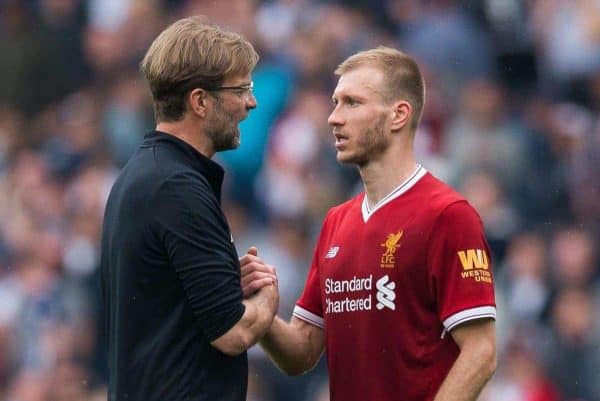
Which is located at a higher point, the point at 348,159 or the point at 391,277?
the point at 348,159

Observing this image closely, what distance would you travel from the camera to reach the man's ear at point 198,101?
396 centimetres

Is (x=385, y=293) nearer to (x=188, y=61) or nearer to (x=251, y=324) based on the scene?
(x=251, y=324)

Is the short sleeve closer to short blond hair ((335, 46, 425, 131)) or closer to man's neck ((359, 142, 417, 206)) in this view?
man's neck ((359, 142, 417, 206))

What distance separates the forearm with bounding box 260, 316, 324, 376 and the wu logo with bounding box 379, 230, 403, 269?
476 millimetres

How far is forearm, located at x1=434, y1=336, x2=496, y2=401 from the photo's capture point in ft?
12.7

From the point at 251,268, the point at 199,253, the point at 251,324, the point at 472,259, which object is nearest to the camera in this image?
the point at 199,253

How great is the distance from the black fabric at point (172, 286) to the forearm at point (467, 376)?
2.01ft

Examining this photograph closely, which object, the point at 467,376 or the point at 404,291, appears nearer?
the point at 467,376

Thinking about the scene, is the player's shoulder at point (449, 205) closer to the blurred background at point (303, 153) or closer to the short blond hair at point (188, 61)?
the short blond hair at point (188, 61)

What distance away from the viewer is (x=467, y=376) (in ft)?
12.7

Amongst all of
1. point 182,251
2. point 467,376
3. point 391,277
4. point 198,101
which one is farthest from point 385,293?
point 198,101

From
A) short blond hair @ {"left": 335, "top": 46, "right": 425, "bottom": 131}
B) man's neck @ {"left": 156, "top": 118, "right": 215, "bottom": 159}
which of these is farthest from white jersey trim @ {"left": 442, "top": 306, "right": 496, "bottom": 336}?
man's neck @ {"left": 156, "top": 118, "right": 215, "bottom": 159}

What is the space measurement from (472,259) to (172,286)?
91cm

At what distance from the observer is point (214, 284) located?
3.74 metres
